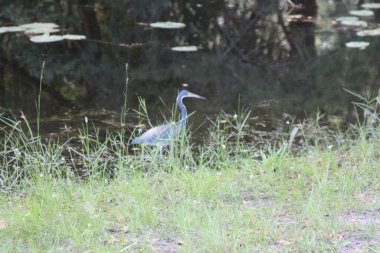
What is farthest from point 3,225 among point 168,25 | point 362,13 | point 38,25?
point 362,13

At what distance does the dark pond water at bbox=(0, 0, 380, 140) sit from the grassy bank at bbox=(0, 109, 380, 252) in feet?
6.71

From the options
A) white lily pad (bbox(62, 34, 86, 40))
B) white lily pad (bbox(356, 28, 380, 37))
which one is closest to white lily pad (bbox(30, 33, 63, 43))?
white lily pad (bbox(62, 34, 86, 40))

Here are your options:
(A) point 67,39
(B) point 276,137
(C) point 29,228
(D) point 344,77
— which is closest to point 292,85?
(D) point 344,77

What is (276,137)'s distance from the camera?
614 cm

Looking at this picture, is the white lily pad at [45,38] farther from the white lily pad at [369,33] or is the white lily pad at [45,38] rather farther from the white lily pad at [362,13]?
the white lily pad at [362,13]

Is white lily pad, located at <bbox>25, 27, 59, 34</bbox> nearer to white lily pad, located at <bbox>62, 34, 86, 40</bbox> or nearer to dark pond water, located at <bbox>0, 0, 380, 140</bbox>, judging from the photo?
dark pond water, located at <bbox>0, 0, 380, 140</bbox>

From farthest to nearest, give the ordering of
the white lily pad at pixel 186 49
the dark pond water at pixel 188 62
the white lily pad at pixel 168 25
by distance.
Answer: the white lily pad at pixel 168 25, the white lily pad at pixel 186 49, the dark pond water at pixel 188 62

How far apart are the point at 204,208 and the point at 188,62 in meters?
5.25

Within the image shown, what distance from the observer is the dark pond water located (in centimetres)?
709

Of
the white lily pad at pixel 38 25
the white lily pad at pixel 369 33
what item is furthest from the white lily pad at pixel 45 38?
the white lily pad at pixel 369 33

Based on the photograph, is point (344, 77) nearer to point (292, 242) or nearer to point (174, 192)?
point (174, 192)

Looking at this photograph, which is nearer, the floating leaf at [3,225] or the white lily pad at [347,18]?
the floating leaf at [3,225]

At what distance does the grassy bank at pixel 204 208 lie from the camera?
3234 mm

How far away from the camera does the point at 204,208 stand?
3.61 m
